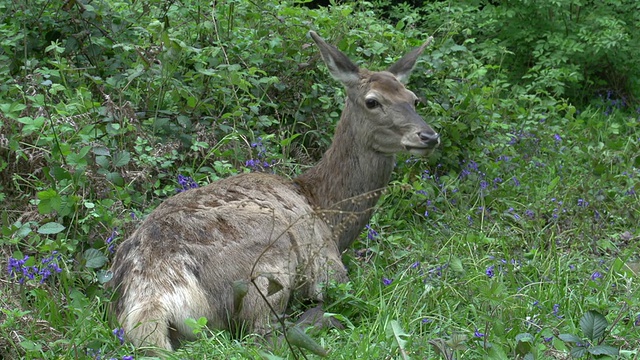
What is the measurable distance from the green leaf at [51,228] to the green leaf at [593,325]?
284 cm

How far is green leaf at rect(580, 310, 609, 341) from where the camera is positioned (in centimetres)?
429

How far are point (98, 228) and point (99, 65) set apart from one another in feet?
6.32

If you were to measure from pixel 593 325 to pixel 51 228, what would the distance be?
9.65 ft

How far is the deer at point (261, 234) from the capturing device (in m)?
4.80

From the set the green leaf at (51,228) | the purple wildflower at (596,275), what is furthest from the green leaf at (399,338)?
the green leaf at (51,228)

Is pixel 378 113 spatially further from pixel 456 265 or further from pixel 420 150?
pixel 456 265

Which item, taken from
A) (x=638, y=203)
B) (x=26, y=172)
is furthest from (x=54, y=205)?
(x=638, y=203)

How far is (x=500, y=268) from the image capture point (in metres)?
6.05

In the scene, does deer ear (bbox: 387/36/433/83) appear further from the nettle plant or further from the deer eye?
the nettle plant

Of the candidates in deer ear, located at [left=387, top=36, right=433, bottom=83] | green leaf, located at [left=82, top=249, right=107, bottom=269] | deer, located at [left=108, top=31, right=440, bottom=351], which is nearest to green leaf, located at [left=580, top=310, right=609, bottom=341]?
deer, located at [left=108, top=31, right=440, bottom=351]

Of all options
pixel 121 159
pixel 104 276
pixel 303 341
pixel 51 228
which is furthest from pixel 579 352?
pixel 121 159

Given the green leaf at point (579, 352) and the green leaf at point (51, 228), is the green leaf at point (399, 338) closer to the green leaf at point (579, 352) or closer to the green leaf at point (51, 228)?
the green leaf at point (579, 352)

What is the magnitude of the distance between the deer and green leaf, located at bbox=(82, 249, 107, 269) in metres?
0.20

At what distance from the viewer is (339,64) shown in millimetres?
6551
